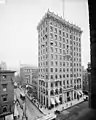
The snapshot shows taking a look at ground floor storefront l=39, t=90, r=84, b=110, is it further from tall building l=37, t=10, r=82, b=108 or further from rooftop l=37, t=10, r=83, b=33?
rooftop l=37, t=10, r=83, b=33

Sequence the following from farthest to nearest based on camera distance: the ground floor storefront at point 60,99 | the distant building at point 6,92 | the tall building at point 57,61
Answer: the tall building at point 57,61 → the ground floor storefront at point 60,99 → the distant building at point 6,92

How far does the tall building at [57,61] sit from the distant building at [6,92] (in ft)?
11.8

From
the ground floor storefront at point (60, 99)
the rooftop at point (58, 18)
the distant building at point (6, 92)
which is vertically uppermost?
the rooftop at point (58, 18)

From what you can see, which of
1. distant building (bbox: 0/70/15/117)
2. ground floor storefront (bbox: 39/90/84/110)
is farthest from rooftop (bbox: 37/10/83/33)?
ground floor storefront (bbox: 39/90/84/110)

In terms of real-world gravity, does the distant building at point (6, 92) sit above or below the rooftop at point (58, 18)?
below

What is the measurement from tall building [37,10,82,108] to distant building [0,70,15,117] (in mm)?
3598

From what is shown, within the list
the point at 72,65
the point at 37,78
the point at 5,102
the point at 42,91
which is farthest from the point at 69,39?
the point at 5,102

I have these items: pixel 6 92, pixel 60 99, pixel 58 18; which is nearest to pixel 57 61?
pixel 60 99

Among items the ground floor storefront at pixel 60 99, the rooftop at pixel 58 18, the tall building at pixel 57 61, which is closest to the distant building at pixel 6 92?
the tall building at pixel 57 61

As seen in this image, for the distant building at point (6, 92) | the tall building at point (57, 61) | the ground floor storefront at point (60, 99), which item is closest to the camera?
the distant building at point (6, 92)

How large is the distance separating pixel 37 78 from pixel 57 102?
295cm

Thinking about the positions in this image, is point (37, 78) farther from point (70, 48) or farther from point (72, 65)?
point (70, 48)

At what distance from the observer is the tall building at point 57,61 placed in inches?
285

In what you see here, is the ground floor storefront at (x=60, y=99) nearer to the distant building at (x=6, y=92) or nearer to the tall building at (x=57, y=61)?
the tall building at (x=57, y=61)
